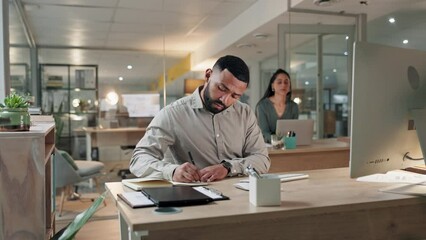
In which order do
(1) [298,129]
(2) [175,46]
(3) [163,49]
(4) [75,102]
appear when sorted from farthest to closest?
1. (3) [163,49]
2. (2) [175,46]
3. (4) [75,102]
4. (1) [298,129]

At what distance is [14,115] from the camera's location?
1.72 metres

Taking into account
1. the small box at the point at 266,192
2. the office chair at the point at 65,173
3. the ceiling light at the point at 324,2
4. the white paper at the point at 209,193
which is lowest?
the office chair at the point at 65,173

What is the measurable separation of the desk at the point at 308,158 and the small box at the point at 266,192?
1829mm

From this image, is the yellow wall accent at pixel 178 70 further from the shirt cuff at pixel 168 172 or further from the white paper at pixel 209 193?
the white paper at pixel 209 193

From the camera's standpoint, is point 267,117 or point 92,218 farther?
point 92,218

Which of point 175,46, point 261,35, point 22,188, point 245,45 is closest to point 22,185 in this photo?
point 22,188

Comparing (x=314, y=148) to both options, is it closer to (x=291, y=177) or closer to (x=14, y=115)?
(x=291, y=177)

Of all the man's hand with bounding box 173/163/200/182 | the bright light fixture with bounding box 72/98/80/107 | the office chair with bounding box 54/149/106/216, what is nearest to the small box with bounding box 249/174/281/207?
the man's hand with bounding box 173/163/200/182

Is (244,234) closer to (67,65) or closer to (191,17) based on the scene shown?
(191,17)

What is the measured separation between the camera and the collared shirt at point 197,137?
1683 millimetres

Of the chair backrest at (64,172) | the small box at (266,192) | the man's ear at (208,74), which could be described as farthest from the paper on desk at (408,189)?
the chair backrest at (64,172)

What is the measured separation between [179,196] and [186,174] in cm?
31

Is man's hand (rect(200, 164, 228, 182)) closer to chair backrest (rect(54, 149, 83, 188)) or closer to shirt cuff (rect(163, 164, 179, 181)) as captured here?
shirt cuff (rect(163, 164, 179, 181))

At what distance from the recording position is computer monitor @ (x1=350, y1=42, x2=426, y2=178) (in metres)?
1.11
